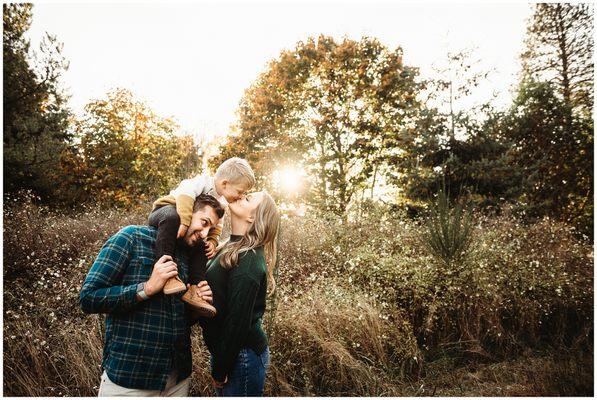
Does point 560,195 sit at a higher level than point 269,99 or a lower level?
lower

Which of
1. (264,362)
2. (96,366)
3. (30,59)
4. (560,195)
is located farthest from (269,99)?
(264,362)

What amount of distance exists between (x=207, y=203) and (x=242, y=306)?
596mm

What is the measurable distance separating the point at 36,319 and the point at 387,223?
6.02 meters

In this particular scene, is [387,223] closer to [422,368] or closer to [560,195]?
[422,368]

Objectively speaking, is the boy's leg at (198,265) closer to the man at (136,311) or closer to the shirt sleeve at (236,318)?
the man at (136,311)

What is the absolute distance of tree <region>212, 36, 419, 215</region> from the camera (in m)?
12.2

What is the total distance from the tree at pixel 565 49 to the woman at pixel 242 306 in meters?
12.8

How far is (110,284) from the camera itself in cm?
166

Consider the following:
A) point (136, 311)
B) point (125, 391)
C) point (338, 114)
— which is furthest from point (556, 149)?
point (125, 391)

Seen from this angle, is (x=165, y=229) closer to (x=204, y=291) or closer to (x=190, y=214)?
(x=190, y=214)

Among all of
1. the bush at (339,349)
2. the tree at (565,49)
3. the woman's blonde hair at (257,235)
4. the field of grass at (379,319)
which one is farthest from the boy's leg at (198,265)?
the tree at (565,49)

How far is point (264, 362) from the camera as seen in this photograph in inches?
80.2

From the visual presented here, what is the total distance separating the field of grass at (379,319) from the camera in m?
3.51

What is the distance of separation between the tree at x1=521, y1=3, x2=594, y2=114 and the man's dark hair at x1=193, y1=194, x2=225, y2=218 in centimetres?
1295
